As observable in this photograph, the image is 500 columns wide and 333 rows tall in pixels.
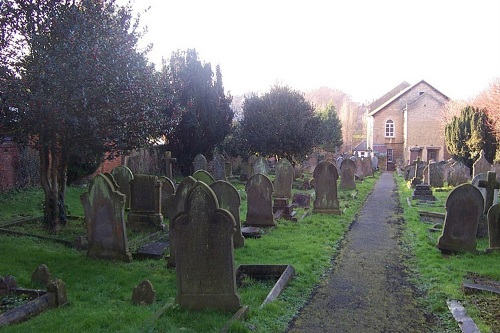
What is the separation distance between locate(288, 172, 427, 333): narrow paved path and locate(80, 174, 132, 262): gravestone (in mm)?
4023

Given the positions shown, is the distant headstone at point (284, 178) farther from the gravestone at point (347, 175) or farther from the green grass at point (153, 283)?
the gravestone at point (347, 175)

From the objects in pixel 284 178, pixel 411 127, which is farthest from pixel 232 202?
pixel 411 127

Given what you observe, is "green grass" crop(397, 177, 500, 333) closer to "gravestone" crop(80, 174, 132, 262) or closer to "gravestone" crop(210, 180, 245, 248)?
"gravestone" crop(210, 180, 245, 248)

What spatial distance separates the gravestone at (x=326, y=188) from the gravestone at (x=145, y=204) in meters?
5.45

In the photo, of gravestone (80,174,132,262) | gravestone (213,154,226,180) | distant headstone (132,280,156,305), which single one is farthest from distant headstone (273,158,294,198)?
distant headstone (132,280,156,305)

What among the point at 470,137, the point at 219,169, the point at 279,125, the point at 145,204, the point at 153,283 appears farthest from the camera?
the point at 470,137

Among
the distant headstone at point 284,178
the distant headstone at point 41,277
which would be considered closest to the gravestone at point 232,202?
the distant headstone at point 41,277

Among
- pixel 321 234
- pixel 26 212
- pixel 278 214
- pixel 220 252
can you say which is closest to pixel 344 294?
pixel 220 252

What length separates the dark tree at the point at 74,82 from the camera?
886 centimetres

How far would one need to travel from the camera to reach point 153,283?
24.0ft

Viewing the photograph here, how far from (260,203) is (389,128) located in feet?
148

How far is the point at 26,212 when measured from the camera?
1356 centimetres

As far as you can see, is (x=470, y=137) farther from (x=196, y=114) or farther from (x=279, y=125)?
(x=196, y=114)

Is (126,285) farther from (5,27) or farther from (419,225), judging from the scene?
(419,225)
